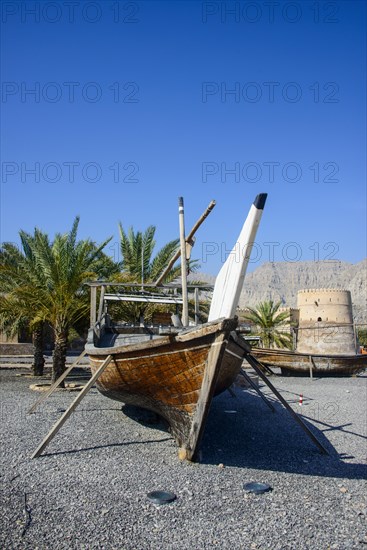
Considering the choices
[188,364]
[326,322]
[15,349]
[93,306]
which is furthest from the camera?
[326,322]

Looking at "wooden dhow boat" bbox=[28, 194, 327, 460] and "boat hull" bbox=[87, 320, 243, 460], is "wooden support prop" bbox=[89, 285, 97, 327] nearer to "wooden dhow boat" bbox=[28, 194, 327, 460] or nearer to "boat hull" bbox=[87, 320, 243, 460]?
"wooden dhow boat" bbox=[28, 194, 327, 460]

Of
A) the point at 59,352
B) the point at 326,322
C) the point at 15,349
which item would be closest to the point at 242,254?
the point at 59,352

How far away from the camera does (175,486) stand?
5070 mm

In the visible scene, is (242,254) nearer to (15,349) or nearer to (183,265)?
(183,265)

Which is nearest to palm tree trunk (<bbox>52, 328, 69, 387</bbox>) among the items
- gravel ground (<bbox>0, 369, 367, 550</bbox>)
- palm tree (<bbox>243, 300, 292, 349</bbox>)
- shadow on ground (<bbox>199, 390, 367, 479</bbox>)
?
gravel ground (<bbox>0, 369, 367, 550</bbox>)

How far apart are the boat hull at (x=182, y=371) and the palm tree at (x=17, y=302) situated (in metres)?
7.47

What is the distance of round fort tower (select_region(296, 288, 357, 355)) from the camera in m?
29.9

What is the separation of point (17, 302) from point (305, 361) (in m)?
13.1

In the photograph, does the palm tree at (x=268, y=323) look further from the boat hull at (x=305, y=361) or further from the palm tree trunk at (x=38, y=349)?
the palm tree trunk at (x=38, y=349)

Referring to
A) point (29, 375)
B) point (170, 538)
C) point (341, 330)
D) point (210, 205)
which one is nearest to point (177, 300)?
point (210, 205)

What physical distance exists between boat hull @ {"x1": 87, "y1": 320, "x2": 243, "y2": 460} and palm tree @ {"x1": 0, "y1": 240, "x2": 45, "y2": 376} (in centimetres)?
747

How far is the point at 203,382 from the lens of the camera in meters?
5.78

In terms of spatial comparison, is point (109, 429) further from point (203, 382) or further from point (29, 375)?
point (29, 375)

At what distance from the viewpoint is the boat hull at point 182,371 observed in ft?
18.7
